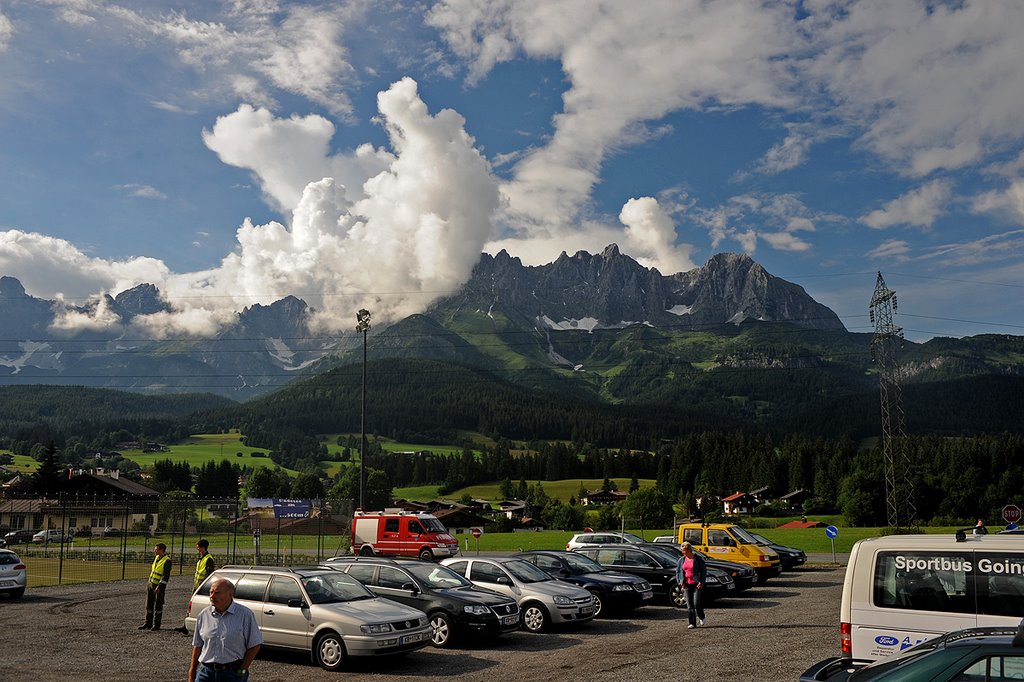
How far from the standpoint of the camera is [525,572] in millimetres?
19391

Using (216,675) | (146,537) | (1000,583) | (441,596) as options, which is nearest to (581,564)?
(441,596)

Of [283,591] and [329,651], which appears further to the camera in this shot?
[283,591]

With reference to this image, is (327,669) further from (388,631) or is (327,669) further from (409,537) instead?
(409,537)

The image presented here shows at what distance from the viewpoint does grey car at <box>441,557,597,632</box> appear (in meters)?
18.1

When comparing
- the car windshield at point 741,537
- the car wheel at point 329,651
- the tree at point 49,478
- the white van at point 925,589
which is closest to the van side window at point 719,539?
the car windshield at point 741,537

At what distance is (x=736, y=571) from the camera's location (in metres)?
25.3

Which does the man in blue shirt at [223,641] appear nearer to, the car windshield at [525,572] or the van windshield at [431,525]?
the car windshield at [525,572]

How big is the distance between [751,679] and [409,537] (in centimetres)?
2481

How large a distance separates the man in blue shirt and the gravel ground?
19.0ft

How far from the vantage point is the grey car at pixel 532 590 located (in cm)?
1812

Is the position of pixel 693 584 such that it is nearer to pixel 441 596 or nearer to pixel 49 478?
pixel 441 596

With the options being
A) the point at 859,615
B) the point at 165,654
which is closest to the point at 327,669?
the point at 165,654

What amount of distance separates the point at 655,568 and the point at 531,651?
339 inches

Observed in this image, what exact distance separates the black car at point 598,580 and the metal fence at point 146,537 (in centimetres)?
1565
